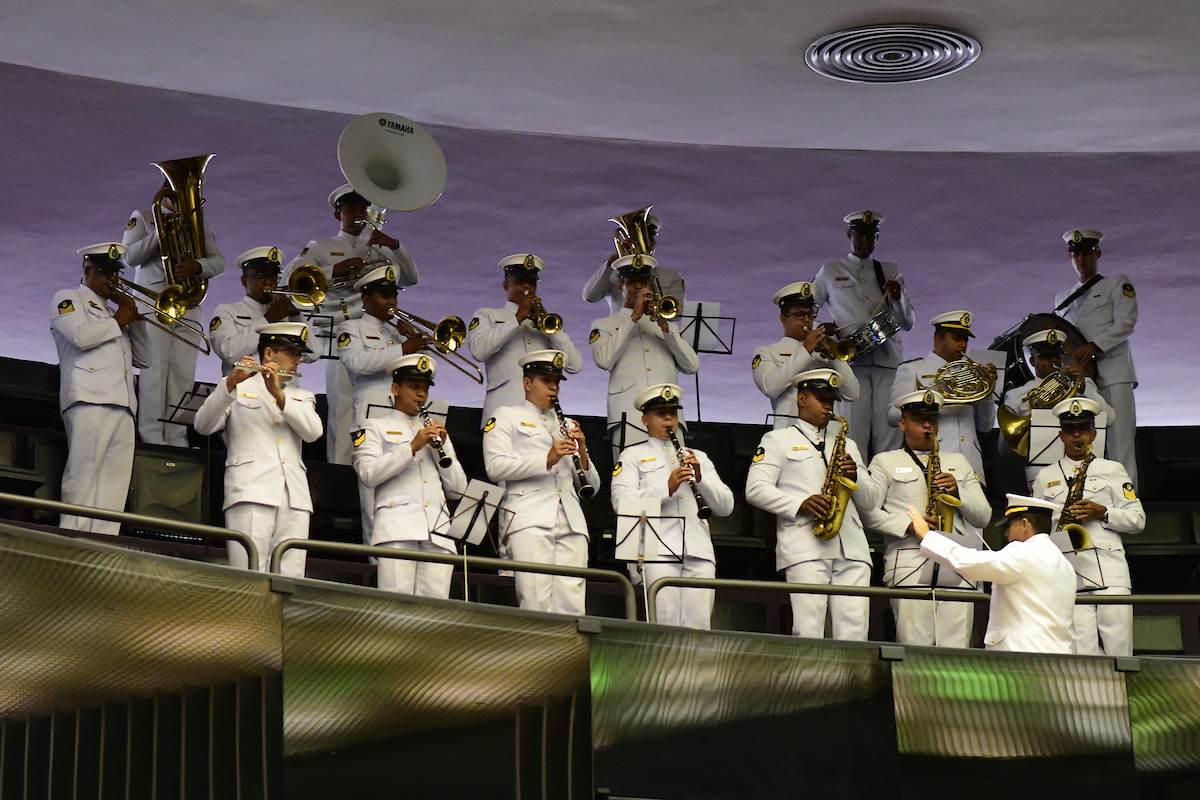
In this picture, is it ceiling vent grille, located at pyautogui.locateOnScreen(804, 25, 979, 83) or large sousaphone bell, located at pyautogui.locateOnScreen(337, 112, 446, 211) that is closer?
large sousaphone bell, located at pyautogui.locateOnScreen(337, 112, 446, 211)

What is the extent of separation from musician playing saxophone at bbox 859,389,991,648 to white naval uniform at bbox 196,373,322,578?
2927 mm

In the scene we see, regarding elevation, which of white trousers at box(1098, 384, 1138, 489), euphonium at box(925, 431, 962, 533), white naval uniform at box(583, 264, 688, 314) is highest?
white naval uniform at box(583, 264, 688, 314)

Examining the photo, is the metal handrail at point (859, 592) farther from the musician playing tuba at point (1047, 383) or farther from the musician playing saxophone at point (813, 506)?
the musician playing tuba at point (1047, 383)

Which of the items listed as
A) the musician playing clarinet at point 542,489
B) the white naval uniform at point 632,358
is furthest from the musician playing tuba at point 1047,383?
the musician playing clarinet at point 542,489

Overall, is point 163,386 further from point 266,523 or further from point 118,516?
point 118,516

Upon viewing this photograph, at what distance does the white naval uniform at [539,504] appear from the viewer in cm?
768

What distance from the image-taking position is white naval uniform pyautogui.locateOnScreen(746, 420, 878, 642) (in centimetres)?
784

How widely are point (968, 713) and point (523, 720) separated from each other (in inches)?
78.4

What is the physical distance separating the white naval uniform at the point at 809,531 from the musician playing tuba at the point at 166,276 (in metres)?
3.40

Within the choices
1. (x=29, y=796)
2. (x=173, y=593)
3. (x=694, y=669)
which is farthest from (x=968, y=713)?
(x=29, y=796)

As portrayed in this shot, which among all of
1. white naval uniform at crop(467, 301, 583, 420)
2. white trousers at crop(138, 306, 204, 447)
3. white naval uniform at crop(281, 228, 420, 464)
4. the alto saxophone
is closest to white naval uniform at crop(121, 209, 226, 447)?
white trousers at crop(138, 306, 204, 447)

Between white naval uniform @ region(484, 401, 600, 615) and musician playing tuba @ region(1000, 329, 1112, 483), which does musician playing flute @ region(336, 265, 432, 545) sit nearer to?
white naval uniform @ region(484, 401, 600, 615)

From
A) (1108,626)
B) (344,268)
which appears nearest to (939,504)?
(1108,626)

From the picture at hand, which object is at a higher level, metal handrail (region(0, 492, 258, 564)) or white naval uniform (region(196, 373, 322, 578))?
white naval uniform (region(196, 373, 322, 578))
